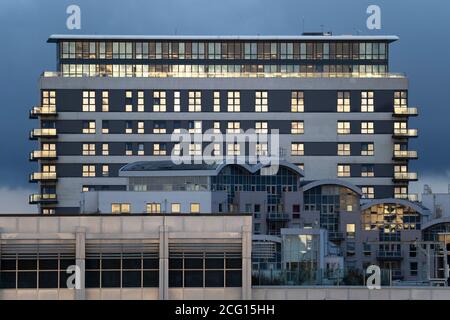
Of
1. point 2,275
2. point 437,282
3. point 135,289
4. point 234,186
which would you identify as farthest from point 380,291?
point 234,186

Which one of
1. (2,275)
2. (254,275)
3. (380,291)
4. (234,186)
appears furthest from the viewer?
(234,186)

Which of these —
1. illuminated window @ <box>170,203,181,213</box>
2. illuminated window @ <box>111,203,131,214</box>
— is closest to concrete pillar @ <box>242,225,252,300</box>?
illuminated window @ <box>170,203,181,213</box>

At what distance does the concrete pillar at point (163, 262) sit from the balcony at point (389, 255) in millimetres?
126011

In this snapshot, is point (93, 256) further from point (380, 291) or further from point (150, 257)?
point (380, 291)

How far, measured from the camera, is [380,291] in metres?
73.7

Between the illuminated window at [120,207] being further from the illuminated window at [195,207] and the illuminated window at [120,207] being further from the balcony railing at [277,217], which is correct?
the balcony railing at [277,217]

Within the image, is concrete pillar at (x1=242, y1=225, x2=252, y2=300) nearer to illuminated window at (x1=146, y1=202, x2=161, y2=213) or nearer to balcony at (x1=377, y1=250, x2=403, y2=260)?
illuminated window at (x1=146, y1=202, x2=161, y2=213)

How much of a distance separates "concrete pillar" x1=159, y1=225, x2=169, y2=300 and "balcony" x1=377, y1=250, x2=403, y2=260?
413ft

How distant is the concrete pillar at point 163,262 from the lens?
6862 centimetres

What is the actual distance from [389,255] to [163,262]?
127823 mm

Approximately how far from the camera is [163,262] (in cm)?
6919

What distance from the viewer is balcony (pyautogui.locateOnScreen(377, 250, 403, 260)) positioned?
19325 centimetres

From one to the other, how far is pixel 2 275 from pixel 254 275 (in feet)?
55.2
